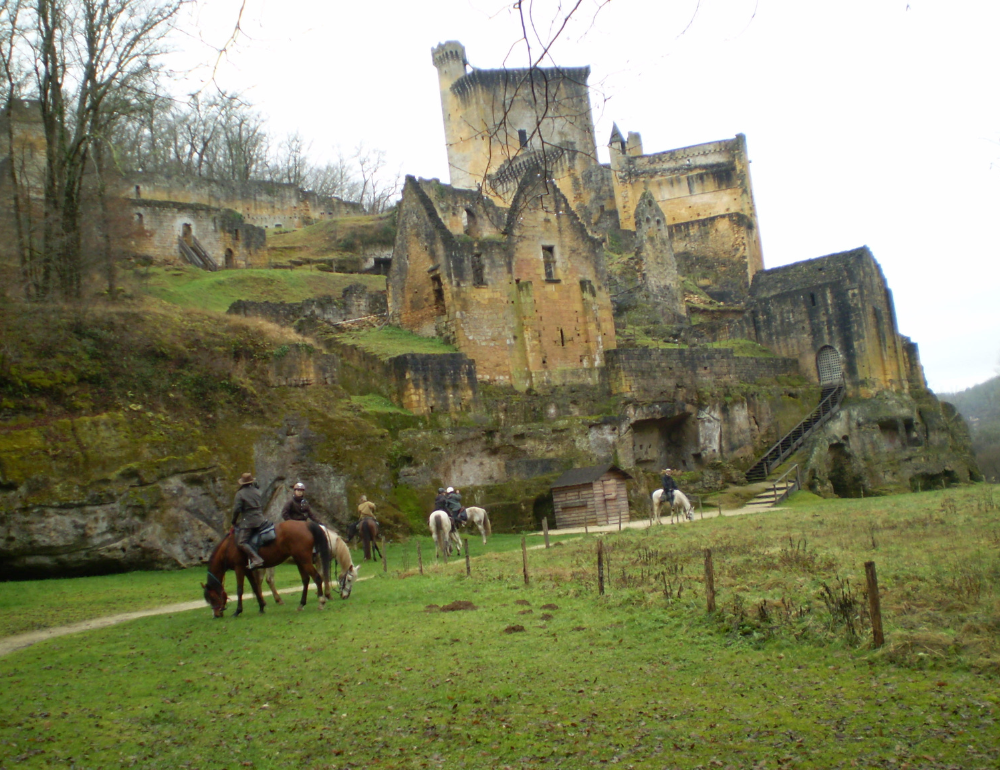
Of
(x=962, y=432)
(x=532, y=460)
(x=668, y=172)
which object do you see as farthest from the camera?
(x=668, y=172)

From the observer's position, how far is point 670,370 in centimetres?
3394

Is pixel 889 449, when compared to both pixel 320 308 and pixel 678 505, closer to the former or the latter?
pixel 678 505

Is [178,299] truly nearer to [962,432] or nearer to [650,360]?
[650,360]

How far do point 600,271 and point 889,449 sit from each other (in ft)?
49.4

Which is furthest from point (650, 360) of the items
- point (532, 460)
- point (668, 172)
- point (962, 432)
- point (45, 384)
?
point (668, 172)

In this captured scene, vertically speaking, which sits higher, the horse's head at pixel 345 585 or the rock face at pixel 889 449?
the rock face at pixel 889 449

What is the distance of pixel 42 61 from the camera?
935 inches

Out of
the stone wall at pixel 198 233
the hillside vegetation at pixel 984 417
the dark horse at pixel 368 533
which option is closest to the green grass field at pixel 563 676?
the dark horse at pixel 368 533

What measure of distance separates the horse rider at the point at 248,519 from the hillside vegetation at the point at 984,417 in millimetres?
53182

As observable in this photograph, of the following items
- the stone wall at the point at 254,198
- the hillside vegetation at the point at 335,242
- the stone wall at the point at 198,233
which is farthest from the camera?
the stone wall at the point at 254,198

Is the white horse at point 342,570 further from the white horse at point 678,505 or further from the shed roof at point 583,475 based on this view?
the shed roof at point 583,475

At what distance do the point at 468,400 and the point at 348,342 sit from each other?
4792 millimetres

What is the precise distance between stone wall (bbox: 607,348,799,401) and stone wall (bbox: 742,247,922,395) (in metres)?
4.90

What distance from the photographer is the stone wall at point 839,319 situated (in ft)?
129
